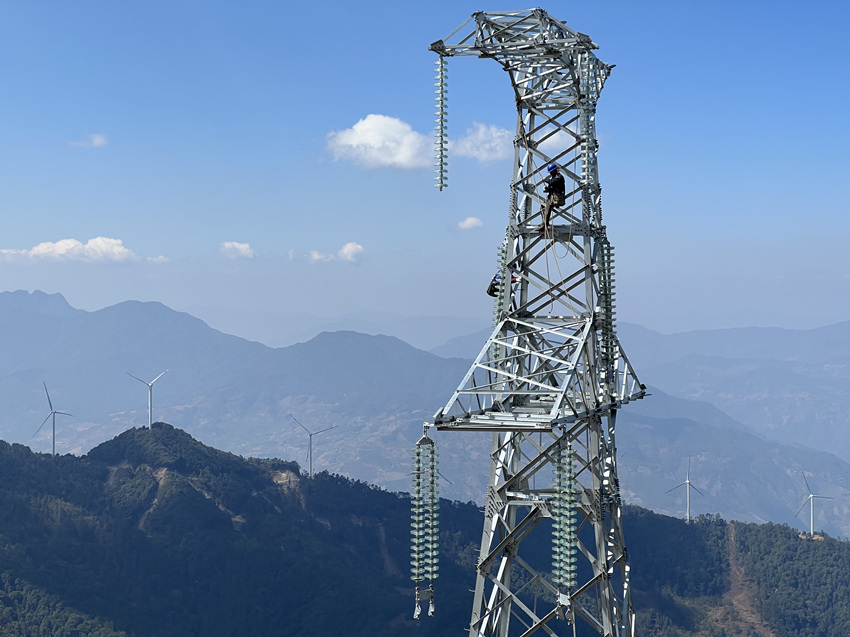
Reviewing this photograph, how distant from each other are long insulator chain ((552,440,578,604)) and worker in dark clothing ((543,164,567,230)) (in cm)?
732

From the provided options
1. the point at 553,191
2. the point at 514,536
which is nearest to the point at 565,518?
the point at 514,536

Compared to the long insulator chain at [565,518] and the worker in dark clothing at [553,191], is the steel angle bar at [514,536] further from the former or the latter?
the worker in dark clothing at [553,191]

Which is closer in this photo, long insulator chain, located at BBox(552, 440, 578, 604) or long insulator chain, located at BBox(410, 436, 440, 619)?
long insulator chain, located at BBox(410, 436, 440, 619)

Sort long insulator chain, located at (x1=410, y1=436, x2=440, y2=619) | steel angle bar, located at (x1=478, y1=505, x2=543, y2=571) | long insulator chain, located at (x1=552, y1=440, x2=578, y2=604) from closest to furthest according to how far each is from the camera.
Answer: long insulator chain, located at (x1=410, y1=436, x2=440, y2=619) < long insulator chain, located at (x1=552, y1=440, x2=578, y2=604) < steel angle bar, located at (x1=478, y1=505, x2=543, y2=571)

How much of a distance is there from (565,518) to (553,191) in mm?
9925

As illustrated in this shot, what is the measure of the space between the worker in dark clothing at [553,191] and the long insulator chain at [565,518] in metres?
7.32

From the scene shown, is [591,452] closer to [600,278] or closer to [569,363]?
[569,363]

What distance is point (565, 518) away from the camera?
103ft

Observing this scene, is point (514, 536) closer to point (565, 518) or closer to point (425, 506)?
point (565, 518)

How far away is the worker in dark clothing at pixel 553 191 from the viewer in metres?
35.1

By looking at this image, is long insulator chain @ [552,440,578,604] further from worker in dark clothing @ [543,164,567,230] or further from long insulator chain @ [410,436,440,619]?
worker in dark clothing @ [543,164,567,230]

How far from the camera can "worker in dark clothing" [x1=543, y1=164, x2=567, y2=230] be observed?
3512 cm

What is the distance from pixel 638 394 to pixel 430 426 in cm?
1118

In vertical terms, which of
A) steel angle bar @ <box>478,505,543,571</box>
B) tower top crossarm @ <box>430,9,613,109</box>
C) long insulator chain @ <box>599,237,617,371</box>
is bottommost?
steel angle bar @ <box>478,505,543,571</box>
